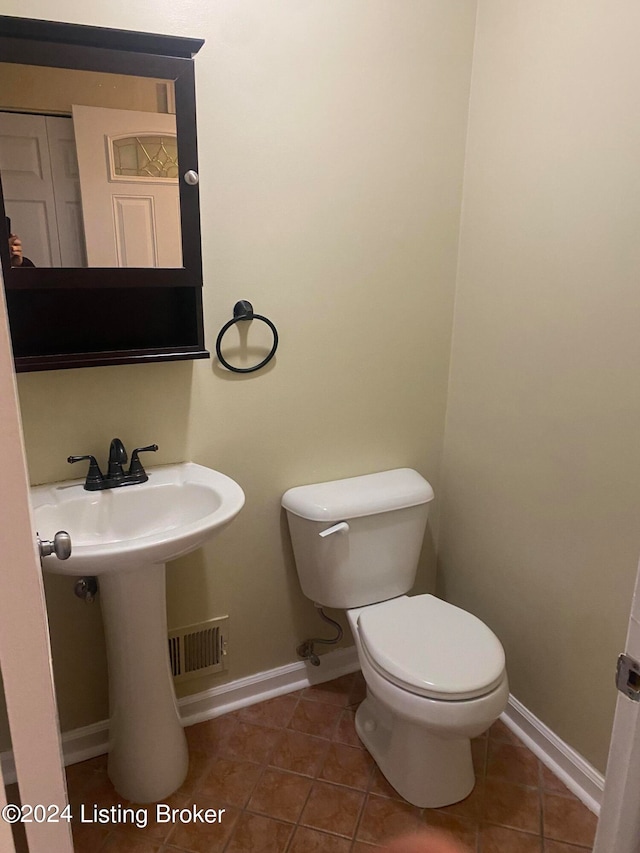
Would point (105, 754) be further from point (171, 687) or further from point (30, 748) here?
point (30, 748)

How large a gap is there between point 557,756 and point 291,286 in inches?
62.0

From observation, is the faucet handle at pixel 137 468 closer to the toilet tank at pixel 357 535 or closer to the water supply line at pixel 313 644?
the toilet tank at pixel 357 535

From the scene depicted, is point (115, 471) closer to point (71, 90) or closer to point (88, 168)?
point (88, 168)

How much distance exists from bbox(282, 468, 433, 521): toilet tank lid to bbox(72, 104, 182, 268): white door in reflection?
790 millimetres

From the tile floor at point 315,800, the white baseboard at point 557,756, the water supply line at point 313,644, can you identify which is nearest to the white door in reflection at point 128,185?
the water supply line at point 313,644

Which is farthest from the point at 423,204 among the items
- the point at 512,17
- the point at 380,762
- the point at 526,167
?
the point at 380,762

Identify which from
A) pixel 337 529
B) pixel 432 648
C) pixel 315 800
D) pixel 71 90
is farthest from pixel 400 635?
pixel 71 90

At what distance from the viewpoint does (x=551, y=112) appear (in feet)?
5.08

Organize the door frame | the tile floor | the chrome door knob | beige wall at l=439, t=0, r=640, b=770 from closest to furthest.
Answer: the door frame → the chrome door knob → beige wall at l=439, t=0, r=640, b=770 → the tile floor

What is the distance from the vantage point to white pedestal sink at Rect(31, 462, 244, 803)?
4.88 feet

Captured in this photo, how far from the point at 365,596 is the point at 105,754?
914 millimetres

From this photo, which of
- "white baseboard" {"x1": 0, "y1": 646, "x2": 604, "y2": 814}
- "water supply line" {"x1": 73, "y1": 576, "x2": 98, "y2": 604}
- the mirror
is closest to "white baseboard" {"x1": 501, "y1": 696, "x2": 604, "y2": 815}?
"white baseboard" {"x1": 0, "y1": 646, "x2": 604, "y2": 814}

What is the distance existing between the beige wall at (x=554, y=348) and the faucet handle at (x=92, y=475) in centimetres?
116

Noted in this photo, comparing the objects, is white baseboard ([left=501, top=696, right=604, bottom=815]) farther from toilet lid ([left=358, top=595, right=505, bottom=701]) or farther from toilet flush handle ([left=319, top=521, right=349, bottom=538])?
toilet flush handle ([left=319, top=521, right=349, bottom=538])
